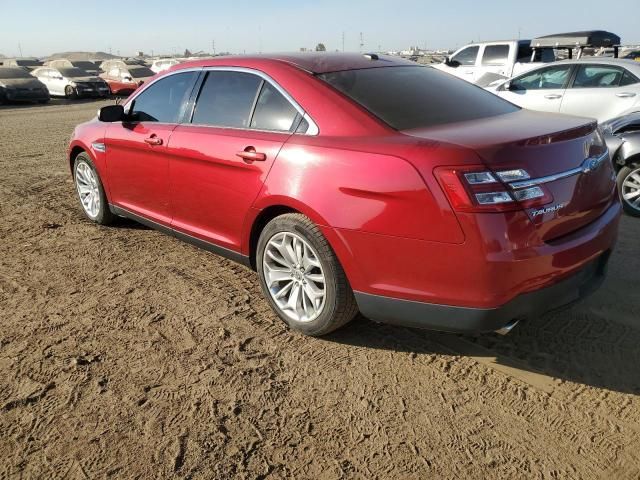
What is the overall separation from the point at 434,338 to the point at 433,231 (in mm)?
953

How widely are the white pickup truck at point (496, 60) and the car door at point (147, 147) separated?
10.2 m

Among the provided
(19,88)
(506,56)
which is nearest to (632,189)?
(506,56)

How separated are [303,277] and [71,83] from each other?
25583 mm

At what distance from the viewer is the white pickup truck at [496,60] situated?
531 inches

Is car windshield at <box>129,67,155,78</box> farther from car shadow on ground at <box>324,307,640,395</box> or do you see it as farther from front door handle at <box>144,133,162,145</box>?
car shadow on ground at <box>324,307,640,395</box>

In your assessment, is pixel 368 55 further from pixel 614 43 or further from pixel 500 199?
pixel 614 43

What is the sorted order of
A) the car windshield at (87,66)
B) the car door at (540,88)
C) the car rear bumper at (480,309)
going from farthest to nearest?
the car windshield at (87,66) → the car door at (540,88) → the car rear bumper at (480,309)

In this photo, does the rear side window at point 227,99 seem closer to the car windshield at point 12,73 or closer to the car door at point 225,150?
the car door at point 225,150

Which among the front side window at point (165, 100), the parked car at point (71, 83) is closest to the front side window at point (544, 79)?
the front side window at point (165, 100)

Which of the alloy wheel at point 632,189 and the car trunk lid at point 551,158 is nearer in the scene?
the car trunk lid at point 551,158

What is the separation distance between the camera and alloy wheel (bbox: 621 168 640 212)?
5438 millimetres

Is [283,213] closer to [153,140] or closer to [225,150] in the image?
[225,150]

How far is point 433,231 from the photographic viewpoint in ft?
8.27

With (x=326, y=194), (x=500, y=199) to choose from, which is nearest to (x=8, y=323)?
(x=326, y=194)
